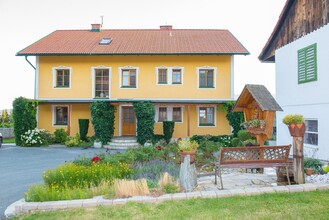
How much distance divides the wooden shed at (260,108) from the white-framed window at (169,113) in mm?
10424

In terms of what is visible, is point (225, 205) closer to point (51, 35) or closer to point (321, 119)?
point (321, 119)

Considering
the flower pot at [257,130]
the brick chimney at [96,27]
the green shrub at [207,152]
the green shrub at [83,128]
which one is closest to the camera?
the flower pot at [257,130]

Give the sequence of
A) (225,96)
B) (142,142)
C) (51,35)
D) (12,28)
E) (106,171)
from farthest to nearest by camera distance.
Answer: (51,35), (225,96), (142,142), (12,28), (106,171)

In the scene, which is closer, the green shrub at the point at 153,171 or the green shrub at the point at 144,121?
the green shrub at the point at 153,171

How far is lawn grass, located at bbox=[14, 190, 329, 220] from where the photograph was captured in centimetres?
435

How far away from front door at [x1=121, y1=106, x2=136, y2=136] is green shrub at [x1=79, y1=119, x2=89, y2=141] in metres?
2.56

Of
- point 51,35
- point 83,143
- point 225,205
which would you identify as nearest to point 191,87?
point 83,143

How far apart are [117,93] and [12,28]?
7.84 m

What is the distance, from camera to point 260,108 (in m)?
7.02

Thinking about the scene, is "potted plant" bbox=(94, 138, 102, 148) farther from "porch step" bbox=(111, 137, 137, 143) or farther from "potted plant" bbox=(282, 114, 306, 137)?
"potted plant" bbox=(282, 114, 306, 137)

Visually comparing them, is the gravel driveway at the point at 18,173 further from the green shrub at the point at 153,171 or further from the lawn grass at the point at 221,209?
the green shrub at the point at 153,171

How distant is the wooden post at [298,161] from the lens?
5977 millimetres

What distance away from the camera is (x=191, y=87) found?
59.5 feet

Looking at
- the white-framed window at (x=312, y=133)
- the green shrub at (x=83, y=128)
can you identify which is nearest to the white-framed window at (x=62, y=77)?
the green shrub at (x=83, y=128)
